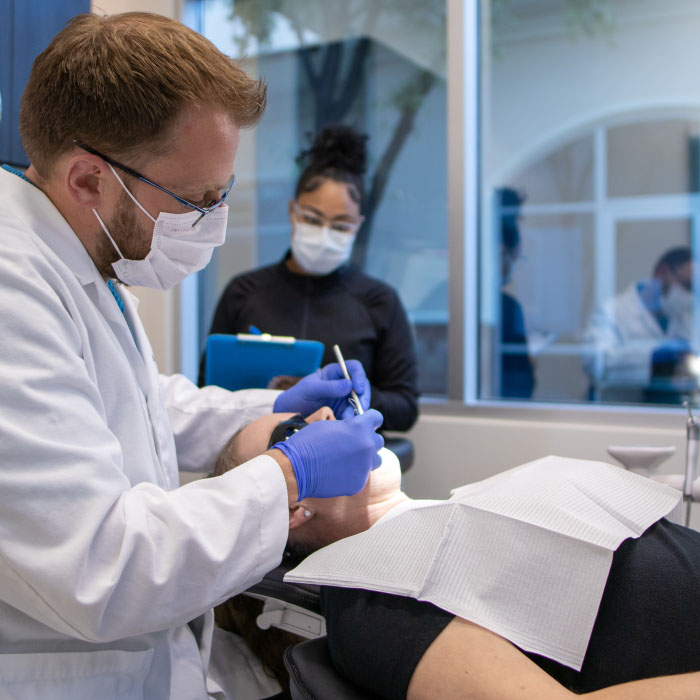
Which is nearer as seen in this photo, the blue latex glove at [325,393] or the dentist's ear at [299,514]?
the dentist's ear at [299,514]

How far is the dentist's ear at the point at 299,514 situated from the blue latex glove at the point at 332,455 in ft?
0.49

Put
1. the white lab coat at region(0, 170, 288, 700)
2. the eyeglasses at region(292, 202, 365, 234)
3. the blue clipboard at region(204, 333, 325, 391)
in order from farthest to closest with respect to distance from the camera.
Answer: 1. the eyeglasses at region(292, 202, 365, 234)
2. the blue clipboard at region(204, 333, 325, 391)
3. the white lab coat at region(0, 170, 288, 700)

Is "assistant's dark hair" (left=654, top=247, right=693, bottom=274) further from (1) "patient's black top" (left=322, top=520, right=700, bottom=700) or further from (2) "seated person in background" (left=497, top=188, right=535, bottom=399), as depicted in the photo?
(1) "patient's black top" (left=322, top=520, right=700, bottom=700)

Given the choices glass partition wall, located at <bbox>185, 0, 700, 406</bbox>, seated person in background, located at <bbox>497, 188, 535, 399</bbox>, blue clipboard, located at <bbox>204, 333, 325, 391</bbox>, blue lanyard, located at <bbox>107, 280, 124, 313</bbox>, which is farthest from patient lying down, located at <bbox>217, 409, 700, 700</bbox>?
seated person in background, located at <bbox>497, 188, 535, 399</bbox>

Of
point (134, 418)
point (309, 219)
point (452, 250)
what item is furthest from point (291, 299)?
point (134, 418)

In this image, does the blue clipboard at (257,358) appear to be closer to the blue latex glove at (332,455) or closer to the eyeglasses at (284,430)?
the eyeglasses at (284,430)

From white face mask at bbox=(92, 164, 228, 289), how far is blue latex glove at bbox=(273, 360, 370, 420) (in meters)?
0.39

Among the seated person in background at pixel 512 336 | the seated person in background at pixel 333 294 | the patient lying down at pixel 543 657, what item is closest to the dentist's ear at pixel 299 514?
the patient lying down at pixel 543 657

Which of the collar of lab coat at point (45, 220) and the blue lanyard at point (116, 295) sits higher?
the collar of lab coat at point (45, 220)

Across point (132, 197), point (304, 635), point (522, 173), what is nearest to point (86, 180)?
point (132, 197)

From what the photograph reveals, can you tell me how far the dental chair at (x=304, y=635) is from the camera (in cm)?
96

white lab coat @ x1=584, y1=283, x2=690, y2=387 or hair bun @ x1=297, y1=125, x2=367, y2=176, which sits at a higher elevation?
hair bun @ x1=297, y1=125, x2=367, y2=176

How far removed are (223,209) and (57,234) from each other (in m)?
0.27

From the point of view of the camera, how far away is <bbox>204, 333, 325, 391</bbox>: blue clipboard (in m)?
1.92
